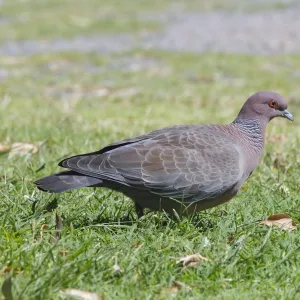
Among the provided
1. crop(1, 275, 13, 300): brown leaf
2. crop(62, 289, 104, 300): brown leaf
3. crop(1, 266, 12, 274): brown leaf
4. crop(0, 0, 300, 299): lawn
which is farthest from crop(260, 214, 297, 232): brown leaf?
crop(1, 275, 13, 300): brown leaf

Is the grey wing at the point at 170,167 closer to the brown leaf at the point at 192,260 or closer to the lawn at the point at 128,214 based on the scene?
the lawn at the point at 128,214

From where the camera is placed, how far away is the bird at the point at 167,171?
4.62 m

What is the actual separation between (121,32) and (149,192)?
11035 millimetres

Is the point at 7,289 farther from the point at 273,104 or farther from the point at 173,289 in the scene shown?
the point at 273,104

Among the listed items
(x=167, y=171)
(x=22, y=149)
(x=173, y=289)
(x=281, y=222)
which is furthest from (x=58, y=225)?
(x=22, y=149)

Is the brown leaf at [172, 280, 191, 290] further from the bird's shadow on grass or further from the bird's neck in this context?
the bird's neck

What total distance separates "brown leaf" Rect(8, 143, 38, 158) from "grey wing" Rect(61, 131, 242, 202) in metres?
1.58

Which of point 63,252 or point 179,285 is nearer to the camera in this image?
point 179,285

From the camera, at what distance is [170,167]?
470 cm

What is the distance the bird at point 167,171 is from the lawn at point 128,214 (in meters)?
0.14

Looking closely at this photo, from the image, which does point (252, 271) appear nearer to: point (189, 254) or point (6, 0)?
point (189, 254)

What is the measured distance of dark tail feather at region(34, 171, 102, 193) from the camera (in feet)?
14.7

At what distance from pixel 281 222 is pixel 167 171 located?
0.71 metres

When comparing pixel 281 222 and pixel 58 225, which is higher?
pixel 58 225
